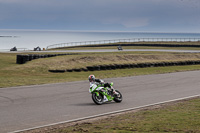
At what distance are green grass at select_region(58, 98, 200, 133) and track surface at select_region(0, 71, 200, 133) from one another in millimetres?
1402

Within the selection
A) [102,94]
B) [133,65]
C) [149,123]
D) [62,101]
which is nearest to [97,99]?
[102,94]

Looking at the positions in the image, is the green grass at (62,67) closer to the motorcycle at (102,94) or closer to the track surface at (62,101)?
the track surface at (62,101)

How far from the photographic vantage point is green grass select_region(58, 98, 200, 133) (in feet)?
28.4

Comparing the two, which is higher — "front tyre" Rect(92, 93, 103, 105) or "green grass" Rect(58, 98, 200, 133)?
"front tyre" Rect(92, 93, 103, 105)

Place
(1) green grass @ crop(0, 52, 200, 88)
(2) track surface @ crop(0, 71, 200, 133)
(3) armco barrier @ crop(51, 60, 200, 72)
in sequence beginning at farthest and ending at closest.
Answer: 1. (3) armco barrier @ crop(51, 60, 200, 72)
2. (1) green grass @ crop(0, 52, 200, 88)
3. (2) track surface @ crop(0, 71, 200, 133)

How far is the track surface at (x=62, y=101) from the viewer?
1078 centimetres

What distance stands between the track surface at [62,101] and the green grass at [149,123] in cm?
140

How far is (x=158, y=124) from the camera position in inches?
367

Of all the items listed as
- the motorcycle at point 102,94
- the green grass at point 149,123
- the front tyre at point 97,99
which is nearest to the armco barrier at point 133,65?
the motorcycle at point 102,94

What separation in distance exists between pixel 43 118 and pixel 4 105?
9.59 feet

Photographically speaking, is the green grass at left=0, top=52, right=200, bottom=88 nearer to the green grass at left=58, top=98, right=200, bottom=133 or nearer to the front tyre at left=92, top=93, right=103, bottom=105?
the front tyre at left=92, top=93, right=103, bottom=105

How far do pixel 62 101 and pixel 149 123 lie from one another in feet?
18.7

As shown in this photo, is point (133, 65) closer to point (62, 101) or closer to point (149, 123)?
point (62, 101)

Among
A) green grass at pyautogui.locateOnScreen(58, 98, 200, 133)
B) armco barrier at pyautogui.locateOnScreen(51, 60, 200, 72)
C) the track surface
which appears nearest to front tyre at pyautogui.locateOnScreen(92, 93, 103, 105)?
the track surface
